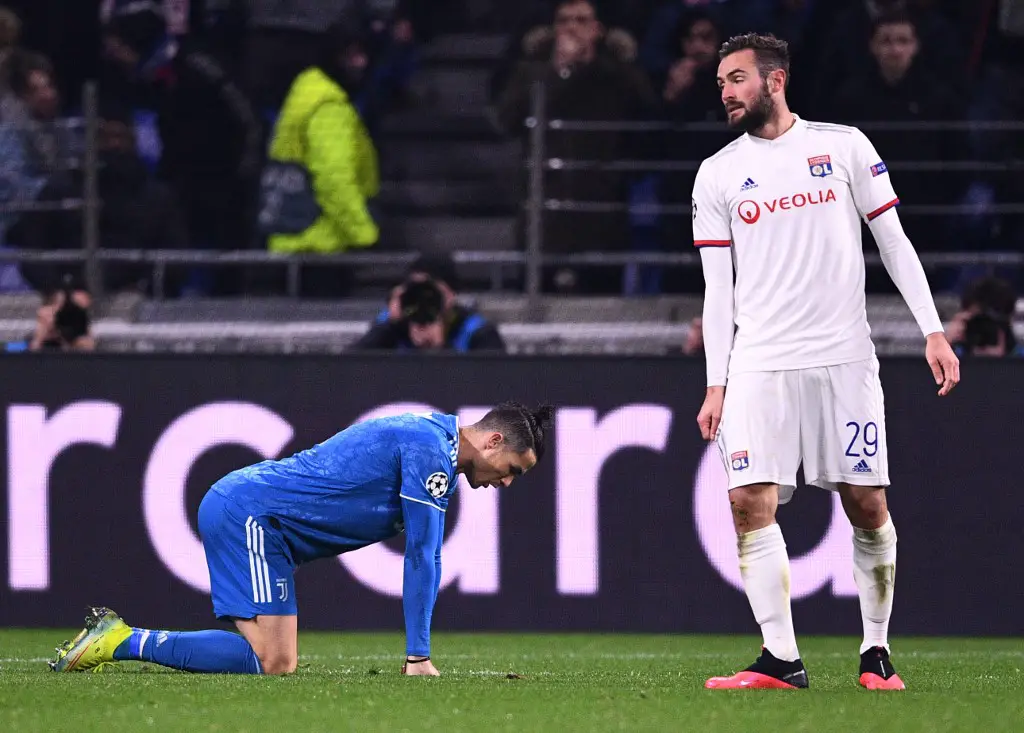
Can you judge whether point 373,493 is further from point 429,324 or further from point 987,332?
point 987,332

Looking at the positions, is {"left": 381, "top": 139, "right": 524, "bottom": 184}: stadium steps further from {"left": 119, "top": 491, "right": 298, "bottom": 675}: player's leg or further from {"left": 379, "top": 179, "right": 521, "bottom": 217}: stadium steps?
{"left": 119, "top": 491, "right": 298, "bottom": 675}: player's leg

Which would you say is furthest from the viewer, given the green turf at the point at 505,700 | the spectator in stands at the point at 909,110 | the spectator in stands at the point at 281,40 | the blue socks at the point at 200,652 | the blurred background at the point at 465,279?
the spectator in stands at the point at 281,40

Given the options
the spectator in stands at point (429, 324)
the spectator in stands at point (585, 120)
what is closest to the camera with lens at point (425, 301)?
the spectator in stands at point (429, 324)

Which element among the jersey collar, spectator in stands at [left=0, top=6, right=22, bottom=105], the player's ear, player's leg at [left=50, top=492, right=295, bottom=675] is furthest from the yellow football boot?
spectator in stands at [left=0, top=6, right=22, bottom=105]

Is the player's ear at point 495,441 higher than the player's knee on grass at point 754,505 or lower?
higher

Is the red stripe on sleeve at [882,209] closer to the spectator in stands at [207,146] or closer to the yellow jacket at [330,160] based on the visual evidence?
the yellow jacket at [330,160]

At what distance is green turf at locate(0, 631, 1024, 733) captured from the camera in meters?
5.24

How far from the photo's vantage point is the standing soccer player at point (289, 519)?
6.63m

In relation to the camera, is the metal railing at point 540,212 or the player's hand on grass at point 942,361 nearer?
the player's hand on grass at point 942,361

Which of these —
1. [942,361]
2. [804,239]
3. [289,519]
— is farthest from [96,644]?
[942,361]

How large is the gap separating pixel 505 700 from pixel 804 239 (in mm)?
1812

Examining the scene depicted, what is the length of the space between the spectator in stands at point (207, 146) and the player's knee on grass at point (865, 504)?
7.37 meters

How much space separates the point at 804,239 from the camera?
20.2 ft

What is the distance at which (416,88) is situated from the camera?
13.8m
